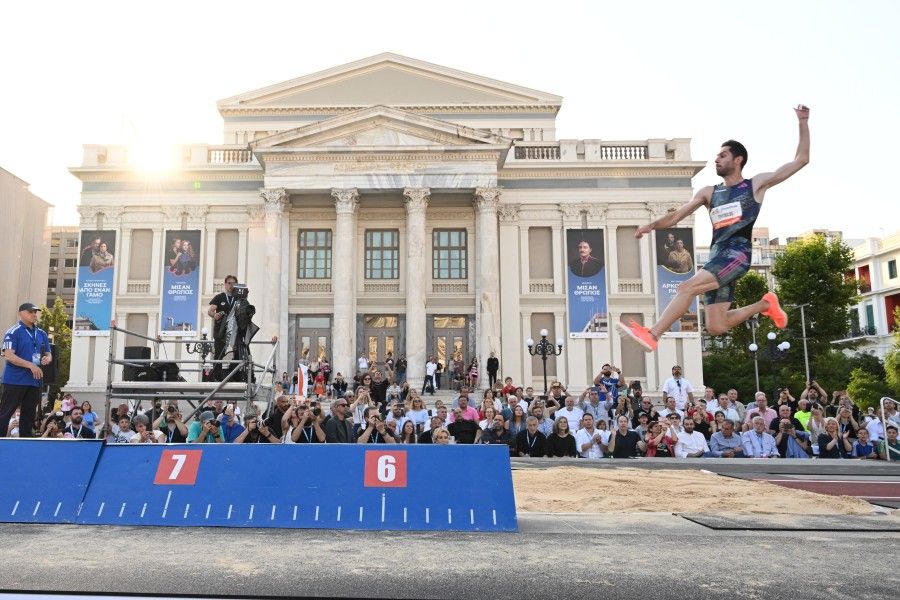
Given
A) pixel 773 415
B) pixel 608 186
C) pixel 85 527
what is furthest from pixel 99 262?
pixel 85 527

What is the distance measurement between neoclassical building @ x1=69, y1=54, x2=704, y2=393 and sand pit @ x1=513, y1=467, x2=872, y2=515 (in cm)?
2476

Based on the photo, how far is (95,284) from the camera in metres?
35.1

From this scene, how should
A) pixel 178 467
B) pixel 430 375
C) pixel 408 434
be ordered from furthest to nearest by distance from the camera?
pixel 430 375
pixel 408 434
pixel 178 467

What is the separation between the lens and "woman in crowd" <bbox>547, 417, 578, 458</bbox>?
1390 cm

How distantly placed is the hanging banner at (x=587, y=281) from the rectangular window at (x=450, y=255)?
5.23 metres

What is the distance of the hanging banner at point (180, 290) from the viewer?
35062 millimetres

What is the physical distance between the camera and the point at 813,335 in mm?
47250

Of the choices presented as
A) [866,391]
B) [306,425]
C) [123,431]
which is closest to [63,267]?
[866,391]

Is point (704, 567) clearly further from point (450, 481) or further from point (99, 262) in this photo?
point (99, 262)

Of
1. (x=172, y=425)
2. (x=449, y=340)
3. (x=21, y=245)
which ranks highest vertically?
(x=21, y=245)

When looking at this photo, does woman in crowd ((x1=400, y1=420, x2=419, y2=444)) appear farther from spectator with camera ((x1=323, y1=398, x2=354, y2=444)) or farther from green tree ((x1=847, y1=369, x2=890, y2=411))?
green tree ((x1=847, y1=369, x2=890, y2=411))

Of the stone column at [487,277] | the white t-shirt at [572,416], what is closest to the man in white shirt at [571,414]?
the white t-shirt at [572,416]

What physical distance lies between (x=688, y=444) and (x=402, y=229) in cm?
2446

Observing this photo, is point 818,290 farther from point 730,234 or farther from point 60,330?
point 60,330
